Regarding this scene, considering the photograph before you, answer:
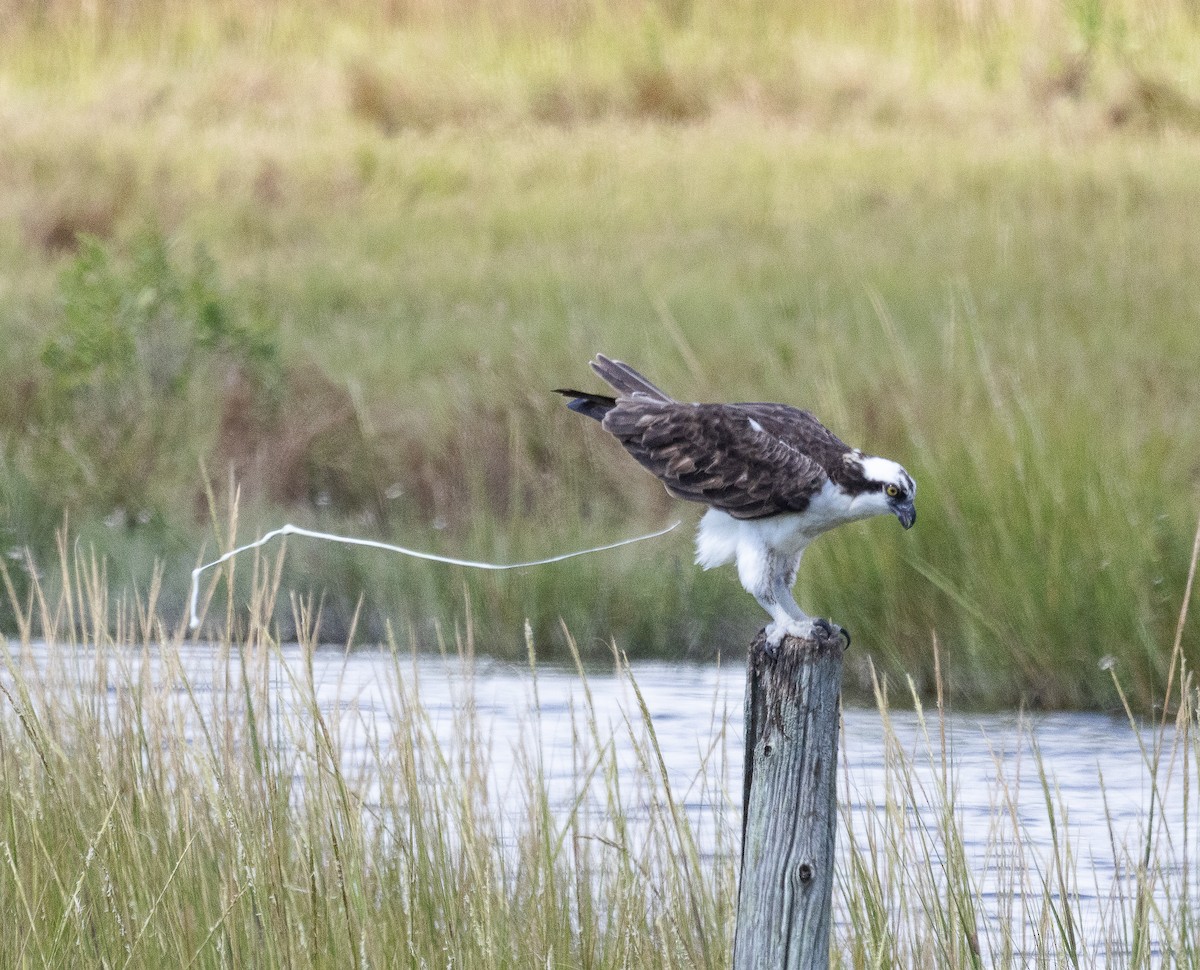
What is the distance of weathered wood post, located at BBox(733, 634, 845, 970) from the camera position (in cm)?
348

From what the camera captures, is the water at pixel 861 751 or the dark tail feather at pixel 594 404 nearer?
the dark tail feather at pixel 594 404

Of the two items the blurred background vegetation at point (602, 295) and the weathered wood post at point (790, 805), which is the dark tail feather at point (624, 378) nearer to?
the blurred background vegetation at point (602, 295)

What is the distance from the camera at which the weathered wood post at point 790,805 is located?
11.4 feet

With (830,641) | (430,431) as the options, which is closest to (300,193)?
(430,431)

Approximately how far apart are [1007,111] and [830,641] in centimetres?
1788

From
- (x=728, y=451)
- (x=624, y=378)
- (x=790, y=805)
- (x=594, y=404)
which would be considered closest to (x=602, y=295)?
(x=624, y=378)

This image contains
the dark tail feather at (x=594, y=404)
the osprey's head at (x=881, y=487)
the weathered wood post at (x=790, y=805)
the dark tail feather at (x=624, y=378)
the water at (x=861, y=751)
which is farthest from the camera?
the water at (x=861, y=751)

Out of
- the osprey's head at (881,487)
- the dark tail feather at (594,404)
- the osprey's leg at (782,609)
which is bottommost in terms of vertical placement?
the osprey's leg at (782,609)

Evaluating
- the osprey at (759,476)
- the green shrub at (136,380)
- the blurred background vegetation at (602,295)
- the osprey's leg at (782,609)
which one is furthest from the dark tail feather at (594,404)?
the green shrub at (136,380)

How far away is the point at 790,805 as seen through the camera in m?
3.52

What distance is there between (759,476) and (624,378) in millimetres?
670

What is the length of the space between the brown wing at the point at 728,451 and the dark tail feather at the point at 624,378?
0.16m

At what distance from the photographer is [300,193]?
750 inches

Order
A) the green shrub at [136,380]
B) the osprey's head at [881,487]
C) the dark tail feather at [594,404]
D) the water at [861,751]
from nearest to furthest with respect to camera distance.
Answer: the osprey's head at [881,487] < the dark tail feather at [594,404] < the water at [861,751] < the green shrub at [136,380]
